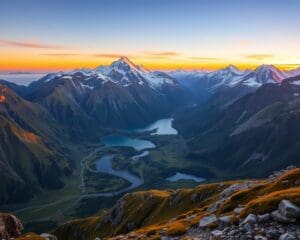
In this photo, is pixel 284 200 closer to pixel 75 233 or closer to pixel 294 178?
pixel 294 178

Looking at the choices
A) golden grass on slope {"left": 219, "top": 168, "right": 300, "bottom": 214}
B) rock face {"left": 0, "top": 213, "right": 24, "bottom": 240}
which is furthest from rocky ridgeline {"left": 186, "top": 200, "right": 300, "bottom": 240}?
rock face {"left": 0, "top": 213, "right": 24, "bottom": 240}

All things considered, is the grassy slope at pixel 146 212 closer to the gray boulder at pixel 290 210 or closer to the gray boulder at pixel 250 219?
the gray boulder at pixel 250 219

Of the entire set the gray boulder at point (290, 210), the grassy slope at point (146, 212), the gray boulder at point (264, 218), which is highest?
Result: the gray boulder at point (290, 210)

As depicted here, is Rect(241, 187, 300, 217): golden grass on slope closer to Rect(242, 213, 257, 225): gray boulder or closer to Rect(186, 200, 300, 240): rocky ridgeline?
Rect(186, 200, 300, 240): rocky ridgeline

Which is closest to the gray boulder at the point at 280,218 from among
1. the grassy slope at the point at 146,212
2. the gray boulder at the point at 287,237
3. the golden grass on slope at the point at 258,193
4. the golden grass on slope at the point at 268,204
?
the golden grass on slope at the point at 268,204

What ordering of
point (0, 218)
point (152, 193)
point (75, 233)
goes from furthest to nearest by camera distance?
point (75, 233), point (152, 193), point (0, 218)

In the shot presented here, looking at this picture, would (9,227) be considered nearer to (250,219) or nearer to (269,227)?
(250,219)

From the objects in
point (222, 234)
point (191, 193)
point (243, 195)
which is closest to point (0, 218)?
point (191, 193)

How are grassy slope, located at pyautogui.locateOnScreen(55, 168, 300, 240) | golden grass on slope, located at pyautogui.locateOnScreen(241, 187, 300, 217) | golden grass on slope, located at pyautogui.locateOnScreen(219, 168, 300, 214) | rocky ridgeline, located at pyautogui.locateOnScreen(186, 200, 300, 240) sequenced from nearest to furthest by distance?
1. rocky ridgeline, located at pyautogui.locateOnScreen(186, 200, 300, 240)
2. golden grass on slope, located at pyautogui.locateOnScreen(241, 187, 300, 217)
3. golden grass on slope, located at pyautogui.locateOnScreen(219, 168, 300, 214)
4. grassy slope, located at pyautogui.locateOnScreen(55, 168, 300, 240)

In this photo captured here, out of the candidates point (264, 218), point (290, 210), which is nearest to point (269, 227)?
point (264, 218)

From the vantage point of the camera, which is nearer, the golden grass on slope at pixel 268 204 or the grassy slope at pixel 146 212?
the golden grass on slope at pixel 268 204

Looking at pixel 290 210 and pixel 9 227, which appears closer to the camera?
pixel 290 210
